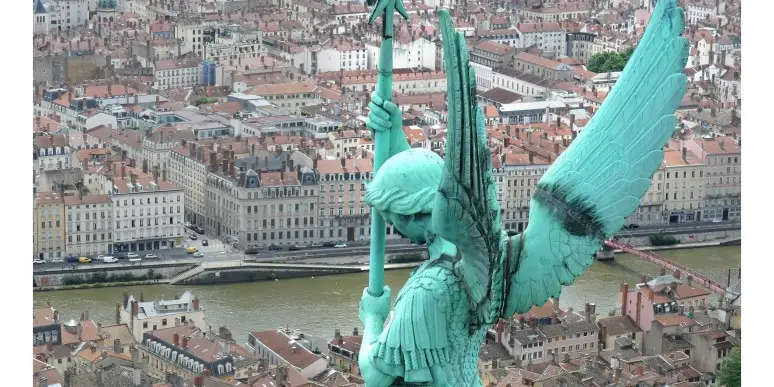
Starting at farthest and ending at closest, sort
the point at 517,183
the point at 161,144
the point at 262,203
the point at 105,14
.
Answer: the point at 105,14
the point at 161,144
the point at 517,183
the point at 262,203

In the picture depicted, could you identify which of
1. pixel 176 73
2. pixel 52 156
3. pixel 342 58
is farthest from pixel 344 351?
pixel 342 58

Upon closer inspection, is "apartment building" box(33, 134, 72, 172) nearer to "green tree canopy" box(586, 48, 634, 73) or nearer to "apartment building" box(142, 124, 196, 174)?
"apartment building" box(142, 124, 196, 174)

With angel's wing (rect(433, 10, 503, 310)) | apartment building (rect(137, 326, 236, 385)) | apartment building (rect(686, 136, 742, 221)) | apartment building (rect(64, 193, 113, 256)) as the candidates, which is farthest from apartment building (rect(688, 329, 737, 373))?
angel's wing (rect(433, 10, 503, 310))

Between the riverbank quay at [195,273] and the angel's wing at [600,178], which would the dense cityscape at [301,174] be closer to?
the riverbank quay at [195,273]

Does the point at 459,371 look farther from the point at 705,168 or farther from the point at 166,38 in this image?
the point at 166,38

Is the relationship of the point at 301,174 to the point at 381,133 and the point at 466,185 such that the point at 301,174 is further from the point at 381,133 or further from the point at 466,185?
the point at 466,185

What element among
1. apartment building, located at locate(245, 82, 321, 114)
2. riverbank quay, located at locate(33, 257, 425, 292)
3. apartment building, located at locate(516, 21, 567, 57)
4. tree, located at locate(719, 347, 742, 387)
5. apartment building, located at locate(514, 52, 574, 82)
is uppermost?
apartment building, located at locate(516, 21, 567, 57)
